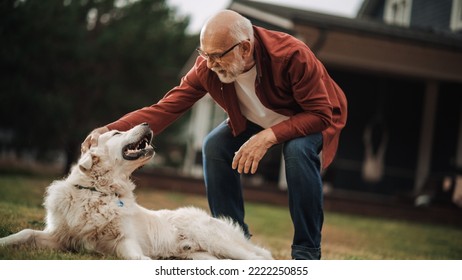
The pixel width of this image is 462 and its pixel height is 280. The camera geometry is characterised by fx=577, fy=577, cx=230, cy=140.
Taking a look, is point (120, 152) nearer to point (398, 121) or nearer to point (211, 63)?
point (211, 63)

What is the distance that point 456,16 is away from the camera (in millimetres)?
8859

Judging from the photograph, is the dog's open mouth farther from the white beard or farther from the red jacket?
the white beard

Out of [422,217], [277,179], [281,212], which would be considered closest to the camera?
[281,212]

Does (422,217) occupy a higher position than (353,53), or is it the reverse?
(353,53)

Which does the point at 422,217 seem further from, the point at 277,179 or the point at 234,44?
the point at 234,44

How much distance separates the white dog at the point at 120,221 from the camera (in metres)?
2.79

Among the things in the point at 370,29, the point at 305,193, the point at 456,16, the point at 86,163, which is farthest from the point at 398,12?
the point at 86,163

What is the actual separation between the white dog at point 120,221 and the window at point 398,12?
29.0 feet

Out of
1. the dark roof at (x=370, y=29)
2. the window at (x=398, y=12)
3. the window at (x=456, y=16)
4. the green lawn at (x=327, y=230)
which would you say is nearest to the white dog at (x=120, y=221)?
the green lawn at (x=327, y=230)

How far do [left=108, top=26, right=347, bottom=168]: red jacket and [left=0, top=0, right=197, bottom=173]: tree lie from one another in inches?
160

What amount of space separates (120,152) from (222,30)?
82cm
